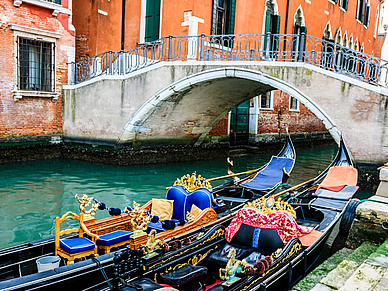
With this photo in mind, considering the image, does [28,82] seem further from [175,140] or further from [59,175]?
[175,140]

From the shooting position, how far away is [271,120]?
11508 mm

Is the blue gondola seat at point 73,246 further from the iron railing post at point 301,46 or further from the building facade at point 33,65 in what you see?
the building facade at point 33,65

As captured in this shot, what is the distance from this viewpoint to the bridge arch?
233 inches

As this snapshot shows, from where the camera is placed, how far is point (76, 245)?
2.62 meters

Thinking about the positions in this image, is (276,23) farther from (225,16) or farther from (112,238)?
(112,238)

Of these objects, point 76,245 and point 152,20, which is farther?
point 152,20

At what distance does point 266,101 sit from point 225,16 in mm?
3597

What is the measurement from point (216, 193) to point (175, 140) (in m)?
4.07

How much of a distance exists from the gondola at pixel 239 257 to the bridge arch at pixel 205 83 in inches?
99.8

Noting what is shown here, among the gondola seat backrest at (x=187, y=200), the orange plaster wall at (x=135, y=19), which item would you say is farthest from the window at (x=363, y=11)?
the gondola seat backrest at (x=187, y=200)

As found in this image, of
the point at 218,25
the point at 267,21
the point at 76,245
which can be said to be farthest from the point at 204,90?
the point at 76,245

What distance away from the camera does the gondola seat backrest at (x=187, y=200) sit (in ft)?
11.7

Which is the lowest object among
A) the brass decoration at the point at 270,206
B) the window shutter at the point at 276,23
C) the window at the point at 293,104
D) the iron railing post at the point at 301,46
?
the brass decoration at the point at 270,206

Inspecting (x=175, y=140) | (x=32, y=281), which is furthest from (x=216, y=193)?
(x=175, y=140)
